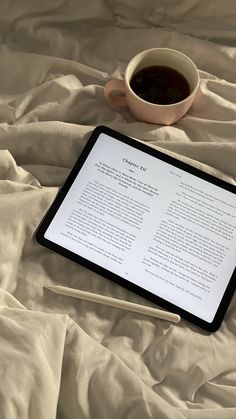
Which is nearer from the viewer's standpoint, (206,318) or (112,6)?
(206,318)

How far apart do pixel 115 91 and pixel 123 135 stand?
0.07 m

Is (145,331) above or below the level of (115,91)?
below

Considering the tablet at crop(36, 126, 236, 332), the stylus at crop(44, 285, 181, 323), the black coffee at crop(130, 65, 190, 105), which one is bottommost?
the stylus at crop(44, 285, 181, 323)

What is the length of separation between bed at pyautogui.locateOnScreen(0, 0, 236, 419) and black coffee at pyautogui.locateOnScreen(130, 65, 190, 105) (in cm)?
3

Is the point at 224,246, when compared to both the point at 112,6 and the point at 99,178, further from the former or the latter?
the point at 112,6

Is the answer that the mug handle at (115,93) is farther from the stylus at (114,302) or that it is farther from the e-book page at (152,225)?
the stylus at (114,302)

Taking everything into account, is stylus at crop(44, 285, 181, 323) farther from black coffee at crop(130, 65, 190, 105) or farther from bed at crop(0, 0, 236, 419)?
black coffee at crop(130, 65, 190, 105)

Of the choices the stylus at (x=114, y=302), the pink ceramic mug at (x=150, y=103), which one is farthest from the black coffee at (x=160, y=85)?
the stylus at (x=114, y=302)

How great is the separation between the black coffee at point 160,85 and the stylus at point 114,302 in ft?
0.90

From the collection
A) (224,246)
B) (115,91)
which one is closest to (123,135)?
(115,91)

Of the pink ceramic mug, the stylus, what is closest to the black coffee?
the pink ceramic mug

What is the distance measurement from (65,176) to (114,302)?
0.18 meters

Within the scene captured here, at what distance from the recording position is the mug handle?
74 centimetres

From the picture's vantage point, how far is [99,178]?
28.0 inches
